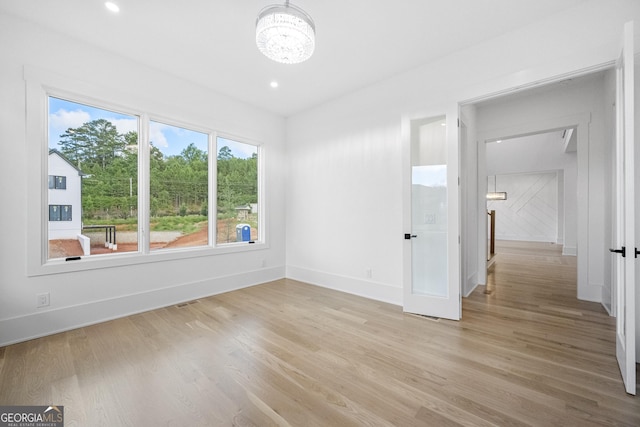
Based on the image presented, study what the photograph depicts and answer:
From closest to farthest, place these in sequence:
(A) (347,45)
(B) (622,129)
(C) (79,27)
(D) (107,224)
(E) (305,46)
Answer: (B) (622,129) < (E) (305,46) < (C) (79,27) < (A) (347,45) < (D) (107,224)

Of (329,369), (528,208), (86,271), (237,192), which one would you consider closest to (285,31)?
(329,369)

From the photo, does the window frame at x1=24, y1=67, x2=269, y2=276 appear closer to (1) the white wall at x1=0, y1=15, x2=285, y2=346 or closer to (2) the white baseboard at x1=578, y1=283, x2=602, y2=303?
A: (1) the white wall at x1=0, y1=15, x2=285, y2=346

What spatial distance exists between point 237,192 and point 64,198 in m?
2.17

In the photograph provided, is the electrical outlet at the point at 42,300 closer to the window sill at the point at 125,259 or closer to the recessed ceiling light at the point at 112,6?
the window sill at the point at 125,259

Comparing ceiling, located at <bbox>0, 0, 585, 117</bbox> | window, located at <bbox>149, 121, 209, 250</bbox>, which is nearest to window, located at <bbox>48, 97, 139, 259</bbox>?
window, located at <bbox>149, 121, 209, 250</bbox>

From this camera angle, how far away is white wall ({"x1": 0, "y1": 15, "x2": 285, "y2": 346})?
250cm

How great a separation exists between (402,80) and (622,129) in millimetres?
2312

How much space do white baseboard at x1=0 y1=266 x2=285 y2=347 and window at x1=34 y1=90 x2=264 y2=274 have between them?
441mm

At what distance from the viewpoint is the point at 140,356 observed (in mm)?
2295

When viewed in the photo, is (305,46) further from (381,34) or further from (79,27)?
(79,27)

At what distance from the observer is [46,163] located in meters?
2.73

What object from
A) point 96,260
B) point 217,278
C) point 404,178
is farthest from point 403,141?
point 96,260

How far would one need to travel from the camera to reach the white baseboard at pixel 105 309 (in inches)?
99.6

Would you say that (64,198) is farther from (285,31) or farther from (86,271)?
(285,31)
